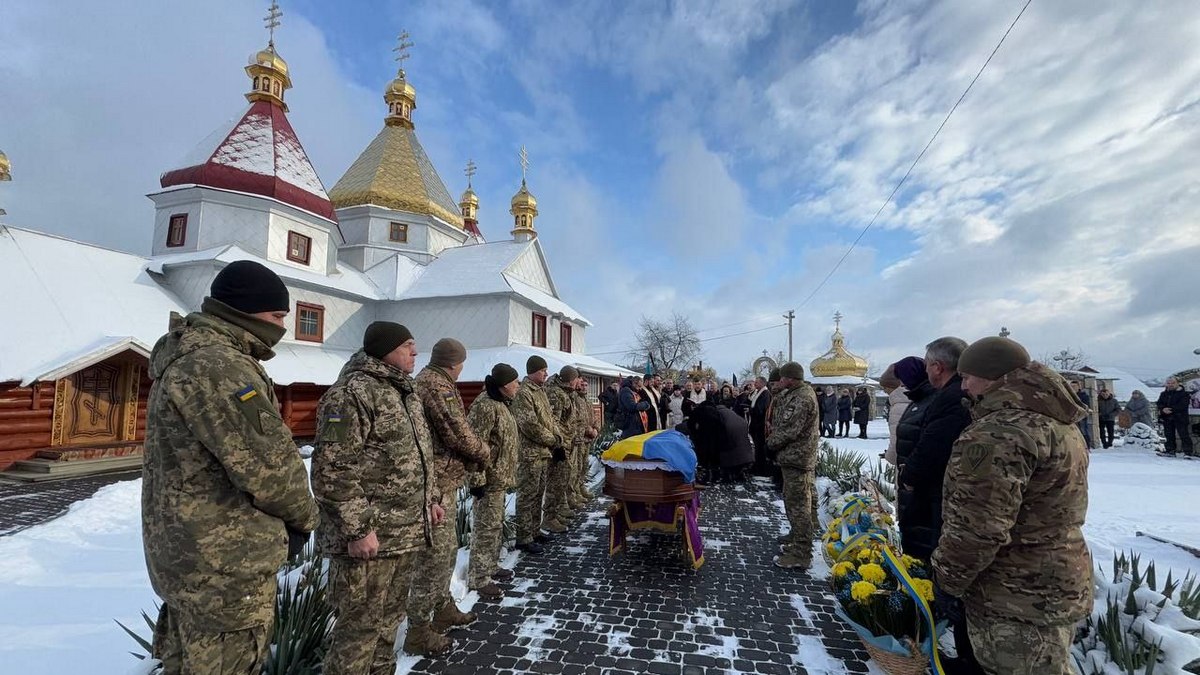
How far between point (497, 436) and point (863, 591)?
3227 mm

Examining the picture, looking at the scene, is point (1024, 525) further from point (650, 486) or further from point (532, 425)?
point (532, 425)

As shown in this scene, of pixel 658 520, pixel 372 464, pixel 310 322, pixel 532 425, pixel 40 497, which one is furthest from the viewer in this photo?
pixel 310 322

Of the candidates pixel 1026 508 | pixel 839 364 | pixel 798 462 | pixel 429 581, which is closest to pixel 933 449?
pixel 1026 508

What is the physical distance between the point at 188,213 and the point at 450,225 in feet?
36.3

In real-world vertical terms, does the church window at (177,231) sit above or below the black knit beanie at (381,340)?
above

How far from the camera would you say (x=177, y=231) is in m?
17.4

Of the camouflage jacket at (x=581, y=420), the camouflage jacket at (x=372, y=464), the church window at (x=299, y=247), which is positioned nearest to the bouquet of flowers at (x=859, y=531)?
the camouflage jacket at (x=372, y=464)

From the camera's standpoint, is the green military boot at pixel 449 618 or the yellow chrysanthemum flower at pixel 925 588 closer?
the yellow chrysanthemum flower at pixel 925 588

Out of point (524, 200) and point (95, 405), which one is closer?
point (95, 405)

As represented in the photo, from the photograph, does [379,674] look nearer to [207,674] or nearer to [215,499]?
[207,674]

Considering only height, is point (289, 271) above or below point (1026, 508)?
above

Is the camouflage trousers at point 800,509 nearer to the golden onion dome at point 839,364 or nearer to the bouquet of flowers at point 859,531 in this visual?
the bouquet of flowers at point 859,531

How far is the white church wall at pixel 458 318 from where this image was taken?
18.8 meters

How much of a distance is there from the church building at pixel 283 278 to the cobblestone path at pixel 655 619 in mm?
8605
